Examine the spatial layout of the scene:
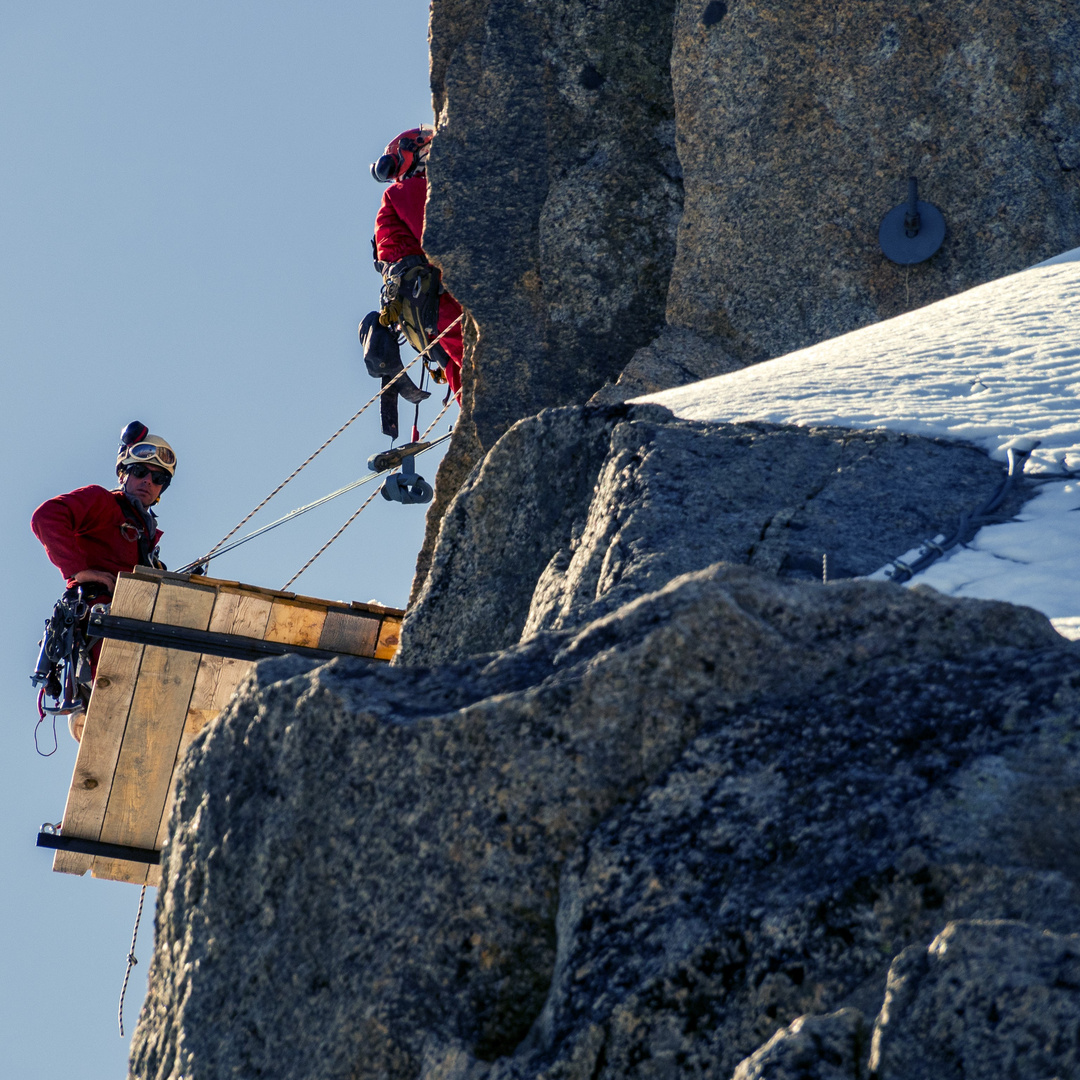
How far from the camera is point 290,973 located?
1.96 metres

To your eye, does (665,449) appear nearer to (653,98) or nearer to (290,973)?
(290,973)

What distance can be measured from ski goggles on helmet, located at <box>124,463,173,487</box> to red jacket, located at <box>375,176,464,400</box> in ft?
7.59

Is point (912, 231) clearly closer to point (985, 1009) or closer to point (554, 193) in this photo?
point (554, 193)

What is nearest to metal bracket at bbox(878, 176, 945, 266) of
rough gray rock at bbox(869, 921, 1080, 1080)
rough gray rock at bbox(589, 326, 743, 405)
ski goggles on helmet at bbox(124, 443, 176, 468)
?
rough gray rock at bbox(589, 326, 743, 405)

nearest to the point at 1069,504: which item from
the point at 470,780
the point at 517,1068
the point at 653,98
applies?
the point at 470,780

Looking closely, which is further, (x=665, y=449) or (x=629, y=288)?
(x=629, y=288)

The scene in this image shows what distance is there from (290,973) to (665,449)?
5.78ft

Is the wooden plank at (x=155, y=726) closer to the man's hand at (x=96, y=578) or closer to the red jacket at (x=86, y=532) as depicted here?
the man's hand at (x=96, y=578)

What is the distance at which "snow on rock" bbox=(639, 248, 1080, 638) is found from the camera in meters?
2.93

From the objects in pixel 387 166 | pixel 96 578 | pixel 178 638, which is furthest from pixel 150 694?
pixel 387 166

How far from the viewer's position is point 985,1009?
4.40ft

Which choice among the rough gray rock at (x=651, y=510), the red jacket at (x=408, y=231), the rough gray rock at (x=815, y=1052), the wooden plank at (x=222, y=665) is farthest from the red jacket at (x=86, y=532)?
the rough gray rock at (x=815, y=1052)

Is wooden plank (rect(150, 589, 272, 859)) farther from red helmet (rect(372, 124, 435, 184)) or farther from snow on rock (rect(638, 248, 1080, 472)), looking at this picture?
red helmet (rect(372, 124, 435, 184))

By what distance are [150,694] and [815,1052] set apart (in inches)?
199
